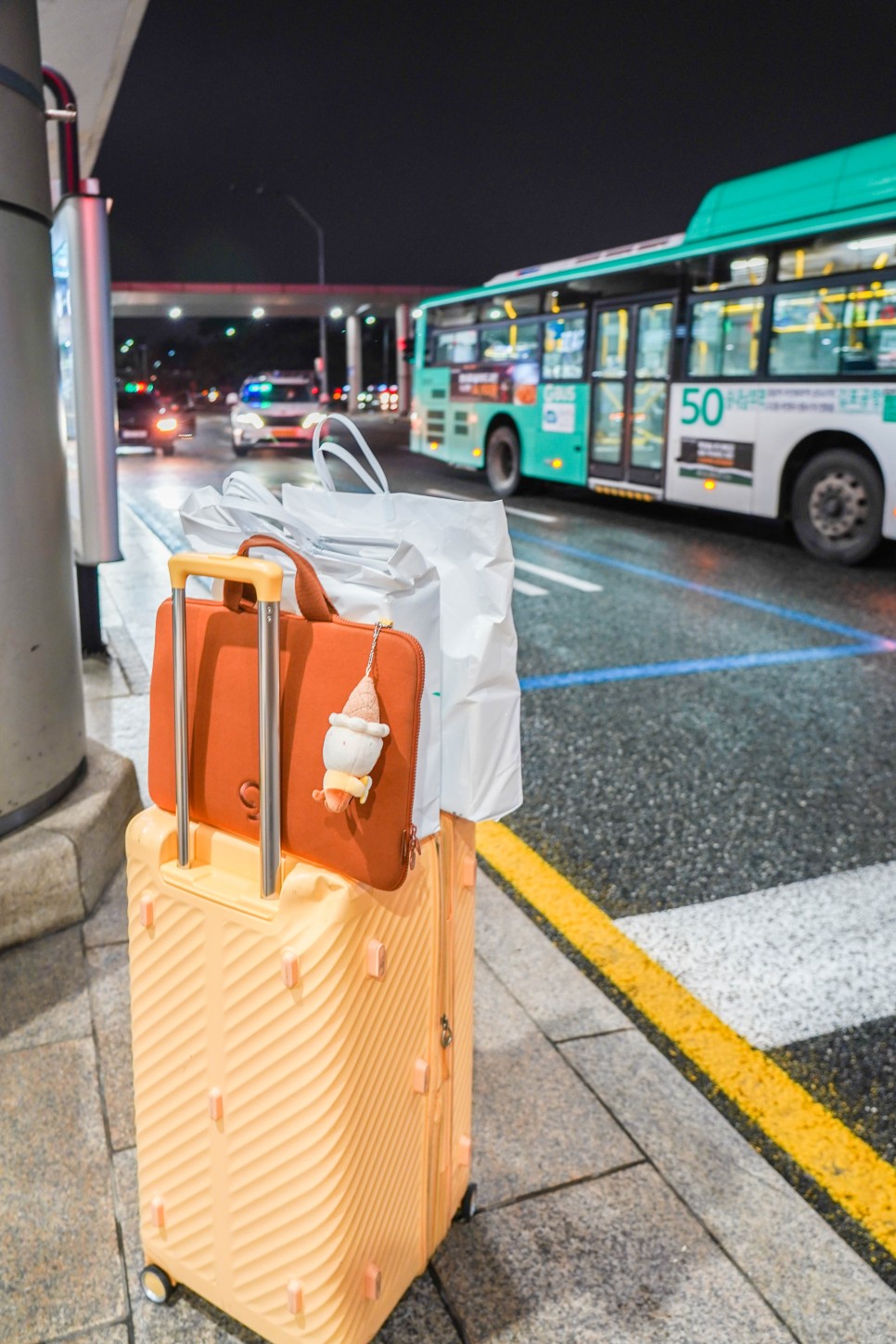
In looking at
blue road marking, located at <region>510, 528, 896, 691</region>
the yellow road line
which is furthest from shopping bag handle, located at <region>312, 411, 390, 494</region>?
blue road marking, located at <region>510, 528, 896, 691</region>

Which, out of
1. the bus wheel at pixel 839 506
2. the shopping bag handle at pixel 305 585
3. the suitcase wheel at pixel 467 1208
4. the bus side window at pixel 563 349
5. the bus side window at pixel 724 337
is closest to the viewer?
the shopping bag handle at pixel 305 585

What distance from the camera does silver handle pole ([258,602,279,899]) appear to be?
61.2 inches

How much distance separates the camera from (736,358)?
10.9m

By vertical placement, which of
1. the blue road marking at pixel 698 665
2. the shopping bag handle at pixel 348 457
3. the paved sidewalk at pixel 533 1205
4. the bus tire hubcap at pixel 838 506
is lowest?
the paved sidewalk at pixel 533 1205

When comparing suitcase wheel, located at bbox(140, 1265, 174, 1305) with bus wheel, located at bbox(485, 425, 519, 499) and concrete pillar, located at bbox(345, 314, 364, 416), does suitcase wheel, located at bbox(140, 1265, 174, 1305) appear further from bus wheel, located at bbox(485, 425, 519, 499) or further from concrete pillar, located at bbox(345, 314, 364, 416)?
concrete pillar, located at bbox(345, 314, 364, 416)

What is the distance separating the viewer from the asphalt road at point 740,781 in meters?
3.01

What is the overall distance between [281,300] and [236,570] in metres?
46.6

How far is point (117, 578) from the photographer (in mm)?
8625

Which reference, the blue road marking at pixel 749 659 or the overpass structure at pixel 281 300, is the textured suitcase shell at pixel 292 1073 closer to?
the blue road marking at pixel 749 659

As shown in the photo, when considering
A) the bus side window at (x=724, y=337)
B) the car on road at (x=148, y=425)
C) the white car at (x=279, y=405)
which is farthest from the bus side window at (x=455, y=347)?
the car on road at (x=148, y=425)

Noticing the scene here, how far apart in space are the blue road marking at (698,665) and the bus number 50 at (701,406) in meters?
4.85

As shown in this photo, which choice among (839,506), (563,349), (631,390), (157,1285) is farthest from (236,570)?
(563,349)

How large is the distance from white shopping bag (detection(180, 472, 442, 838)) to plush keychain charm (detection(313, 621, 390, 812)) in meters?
0.12

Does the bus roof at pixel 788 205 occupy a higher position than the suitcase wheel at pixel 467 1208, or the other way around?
the bus roof at pixel 788 205
